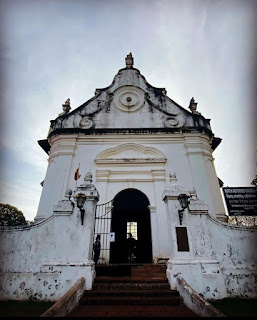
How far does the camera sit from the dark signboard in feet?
27.8

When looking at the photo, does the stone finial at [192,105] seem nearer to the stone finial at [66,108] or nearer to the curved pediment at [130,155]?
the curved pediment at [130,155]

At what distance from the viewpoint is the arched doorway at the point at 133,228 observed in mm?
10922

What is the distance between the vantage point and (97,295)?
15.9ft

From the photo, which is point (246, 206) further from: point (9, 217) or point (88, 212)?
point (9, 217)

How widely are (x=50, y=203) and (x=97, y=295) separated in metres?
5.74

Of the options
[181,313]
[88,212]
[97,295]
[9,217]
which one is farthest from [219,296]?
[9,217]

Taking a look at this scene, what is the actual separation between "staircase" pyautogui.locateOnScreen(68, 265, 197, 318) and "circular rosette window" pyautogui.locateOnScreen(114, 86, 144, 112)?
992cm

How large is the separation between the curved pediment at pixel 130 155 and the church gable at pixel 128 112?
64.0 inches

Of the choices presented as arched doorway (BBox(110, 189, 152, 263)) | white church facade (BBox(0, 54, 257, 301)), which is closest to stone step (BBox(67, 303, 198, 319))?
white church facade (BBox(0, 54, 257, 301))

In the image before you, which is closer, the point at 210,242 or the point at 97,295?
the point at 97,295

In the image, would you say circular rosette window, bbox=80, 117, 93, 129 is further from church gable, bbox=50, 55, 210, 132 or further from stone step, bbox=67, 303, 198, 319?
stone step, bbox=67, 303, 198, 319

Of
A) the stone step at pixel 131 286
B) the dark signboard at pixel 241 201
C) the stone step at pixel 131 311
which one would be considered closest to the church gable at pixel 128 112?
the dark signboard at pixel 241 201

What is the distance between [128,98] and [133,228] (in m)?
8.67

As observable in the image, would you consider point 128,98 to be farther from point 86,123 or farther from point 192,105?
point 192,105
